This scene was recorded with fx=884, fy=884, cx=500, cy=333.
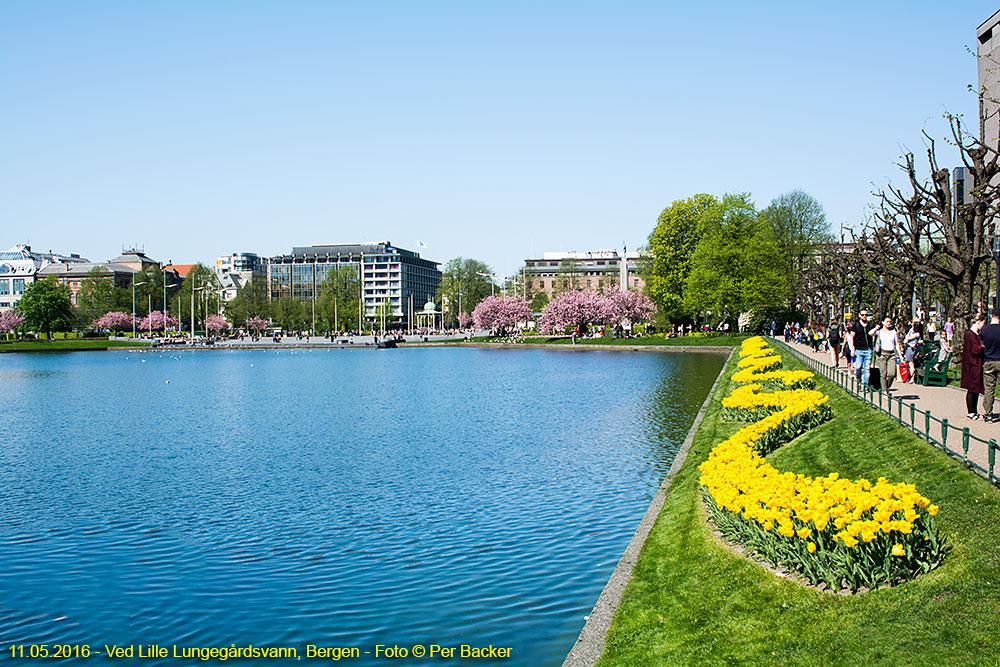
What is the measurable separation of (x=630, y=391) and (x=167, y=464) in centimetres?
2487

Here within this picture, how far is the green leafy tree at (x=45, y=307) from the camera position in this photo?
12812 cm

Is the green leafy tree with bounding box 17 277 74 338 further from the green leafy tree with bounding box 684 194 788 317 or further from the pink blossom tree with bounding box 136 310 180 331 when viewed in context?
the green leafy tree with bounding box 684 194 788 317

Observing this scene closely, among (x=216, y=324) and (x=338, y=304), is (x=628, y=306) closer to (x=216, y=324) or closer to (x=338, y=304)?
(x=338, y=304)

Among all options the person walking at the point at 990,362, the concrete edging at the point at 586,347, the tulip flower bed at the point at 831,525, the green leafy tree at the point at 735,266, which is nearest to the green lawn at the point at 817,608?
the tulip flower bed at the point at 831,525

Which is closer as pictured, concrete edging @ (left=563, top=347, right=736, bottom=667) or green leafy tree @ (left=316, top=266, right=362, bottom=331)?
concrete edging @ (left=563, top=347, right=736, bottom=667)

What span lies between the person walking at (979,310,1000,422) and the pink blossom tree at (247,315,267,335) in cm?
16163

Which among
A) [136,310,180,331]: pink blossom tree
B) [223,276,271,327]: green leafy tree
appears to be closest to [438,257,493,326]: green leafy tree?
[223,276,271,327]: green leafy tree

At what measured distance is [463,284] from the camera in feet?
570

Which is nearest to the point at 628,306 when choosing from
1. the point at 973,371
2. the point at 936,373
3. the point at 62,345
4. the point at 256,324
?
the point at 62,345

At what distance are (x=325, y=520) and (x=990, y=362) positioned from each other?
13713mm

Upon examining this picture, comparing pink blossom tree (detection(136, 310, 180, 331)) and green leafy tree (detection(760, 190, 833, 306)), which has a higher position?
green leafy tree (detection(760, 190, 833, 306))

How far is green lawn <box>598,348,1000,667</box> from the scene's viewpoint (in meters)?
8.38

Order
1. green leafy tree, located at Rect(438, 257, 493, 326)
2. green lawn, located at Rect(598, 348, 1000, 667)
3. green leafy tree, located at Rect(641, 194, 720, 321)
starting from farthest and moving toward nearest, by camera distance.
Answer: green leafy tree, located at Rect(438, 257, 493, 326)
green leafy tree, located at Rect(641, 194, 720, 321)
green lawn, located at Rect(598, 348, 1000, 667)

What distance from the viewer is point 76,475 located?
74.5ft
